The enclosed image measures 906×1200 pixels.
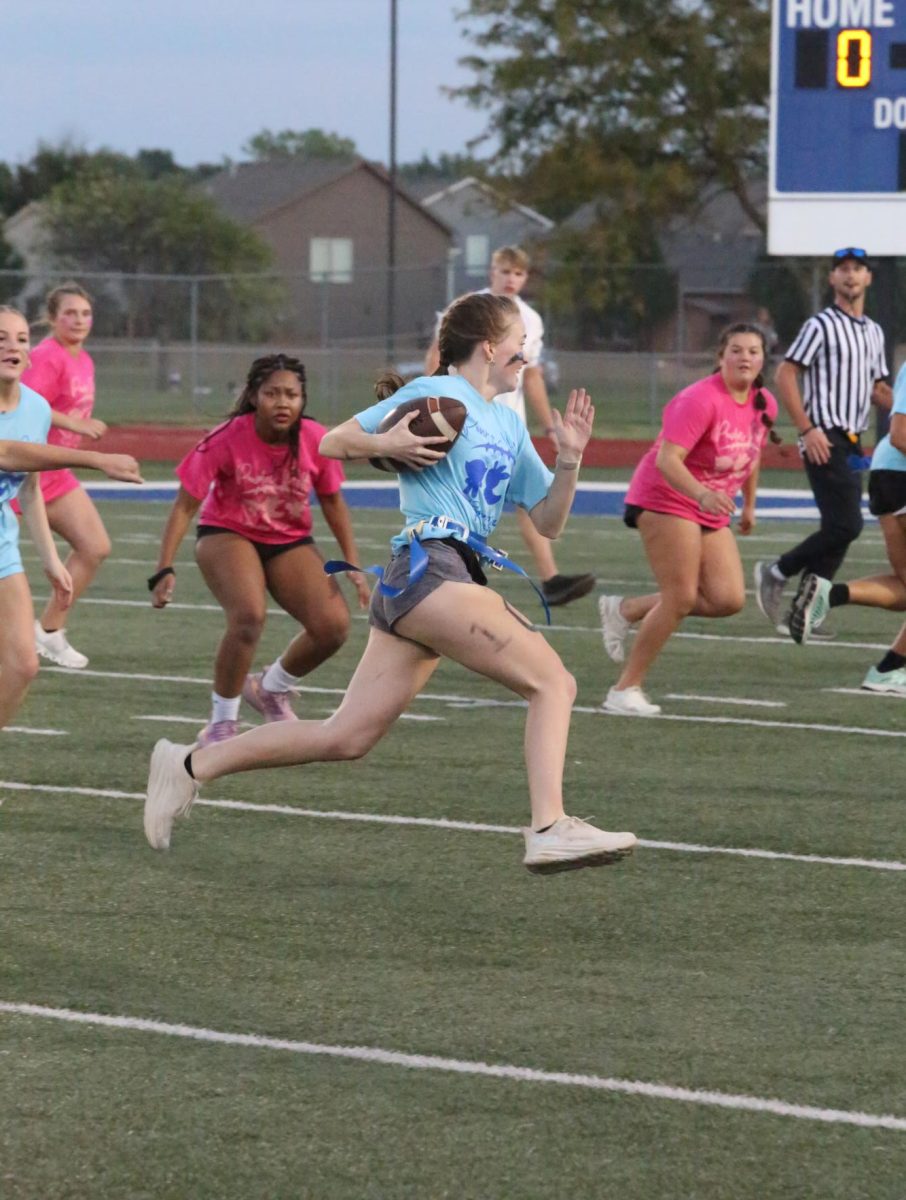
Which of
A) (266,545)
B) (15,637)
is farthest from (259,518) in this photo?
(15,637)

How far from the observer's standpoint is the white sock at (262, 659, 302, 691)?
8.84 metres

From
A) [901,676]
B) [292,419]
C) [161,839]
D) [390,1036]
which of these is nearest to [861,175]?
[901,676]

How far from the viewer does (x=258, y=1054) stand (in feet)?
15.6

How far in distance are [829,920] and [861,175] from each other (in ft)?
46.8

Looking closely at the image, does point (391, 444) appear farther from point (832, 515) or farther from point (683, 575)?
point (832, 515)

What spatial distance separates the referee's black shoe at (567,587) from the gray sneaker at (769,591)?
0.96 m

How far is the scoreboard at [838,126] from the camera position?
18.5 m

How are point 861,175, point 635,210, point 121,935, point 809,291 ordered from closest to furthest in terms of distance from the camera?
point 121,935, point 861,175, point 809,291, point 635,210

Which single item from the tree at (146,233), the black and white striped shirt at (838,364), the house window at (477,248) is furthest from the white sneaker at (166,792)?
the house window at (477,248)

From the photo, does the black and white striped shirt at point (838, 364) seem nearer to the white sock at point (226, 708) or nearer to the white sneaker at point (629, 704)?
the white sneaker at point (629, 704)

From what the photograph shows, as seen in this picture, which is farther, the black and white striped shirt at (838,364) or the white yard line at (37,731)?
the black and white striped shirt at (838,364)

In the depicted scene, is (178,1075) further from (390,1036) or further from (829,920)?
(829,920)

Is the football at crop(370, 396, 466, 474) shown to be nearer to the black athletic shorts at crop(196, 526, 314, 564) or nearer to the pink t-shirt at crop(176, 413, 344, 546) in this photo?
the pink t-shirt at crop(176, 413, 344, 546)

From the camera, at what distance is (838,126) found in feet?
62.4
